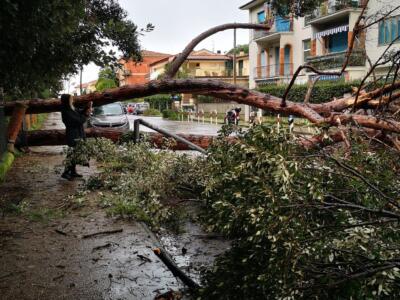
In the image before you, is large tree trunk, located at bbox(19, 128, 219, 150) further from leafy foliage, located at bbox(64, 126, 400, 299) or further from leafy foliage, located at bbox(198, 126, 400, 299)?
leafy foliage, located at bbox(198, 126, 400, 299)

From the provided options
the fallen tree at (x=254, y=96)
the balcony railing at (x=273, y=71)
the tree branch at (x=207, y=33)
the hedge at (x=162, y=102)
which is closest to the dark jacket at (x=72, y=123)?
the fallen tree at (x=254, y=96)

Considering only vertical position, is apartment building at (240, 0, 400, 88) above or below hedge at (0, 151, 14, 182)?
above

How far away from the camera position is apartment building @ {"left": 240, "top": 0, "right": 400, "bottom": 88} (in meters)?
26.2

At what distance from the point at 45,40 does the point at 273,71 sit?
35.7 m

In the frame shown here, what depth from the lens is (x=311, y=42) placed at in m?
33.8

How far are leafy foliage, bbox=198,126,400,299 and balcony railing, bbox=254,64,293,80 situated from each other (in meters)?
34.4

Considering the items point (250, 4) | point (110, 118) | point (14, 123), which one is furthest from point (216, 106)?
point (14, 123)

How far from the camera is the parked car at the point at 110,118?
60.7 ft

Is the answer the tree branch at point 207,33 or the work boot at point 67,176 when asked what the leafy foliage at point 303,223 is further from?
the tree branch at point 207,33

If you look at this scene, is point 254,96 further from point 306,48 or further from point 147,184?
point 306,48

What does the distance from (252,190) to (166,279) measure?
1875mm

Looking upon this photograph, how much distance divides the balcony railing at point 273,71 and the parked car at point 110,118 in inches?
780

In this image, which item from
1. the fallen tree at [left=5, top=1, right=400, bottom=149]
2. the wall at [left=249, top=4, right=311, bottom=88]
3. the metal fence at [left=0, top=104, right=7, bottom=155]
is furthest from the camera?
the wall at [left=249, top=4, right=311, bottom=88]

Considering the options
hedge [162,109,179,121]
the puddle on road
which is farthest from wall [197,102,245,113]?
the puddle on road
